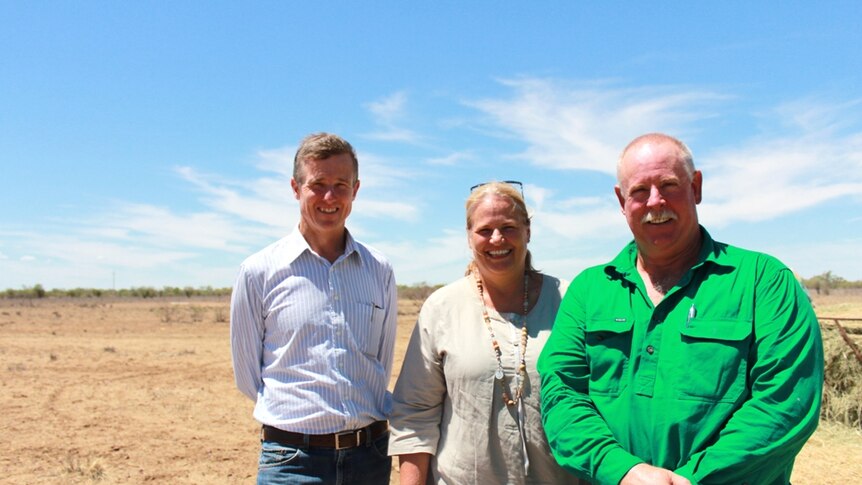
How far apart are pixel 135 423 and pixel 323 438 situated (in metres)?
7.40

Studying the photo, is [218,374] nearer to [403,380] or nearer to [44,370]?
[44,370]

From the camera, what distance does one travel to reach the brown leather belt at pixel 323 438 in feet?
9.75

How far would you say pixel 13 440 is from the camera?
8.44 m

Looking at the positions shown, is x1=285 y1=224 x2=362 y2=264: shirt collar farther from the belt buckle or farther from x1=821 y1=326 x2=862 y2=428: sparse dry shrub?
x1=821 y1=326 x2=862 y2=428: sparse dry shrub

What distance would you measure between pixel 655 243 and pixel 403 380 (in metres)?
1.20

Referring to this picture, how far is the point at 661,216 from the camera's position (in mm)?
2301

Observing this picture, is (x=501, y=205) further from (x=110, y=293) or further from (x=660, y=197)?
(x=110, y=293)

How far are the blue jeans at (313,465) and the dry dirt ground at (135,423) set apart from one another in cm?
442

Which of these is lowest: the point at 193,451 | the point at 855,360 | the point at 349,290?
the point at 193,451

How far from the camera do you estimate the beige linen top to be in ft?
8.71

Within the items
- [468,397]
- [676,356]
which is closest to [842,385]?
[468,397]

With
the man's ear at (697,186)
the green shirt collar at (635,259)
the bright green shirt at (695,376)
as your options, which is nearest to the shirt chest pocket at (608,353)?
the bright green shirt at (695,376)

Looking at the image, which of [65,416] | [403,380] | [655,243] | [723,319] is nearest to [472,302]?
[403,380]

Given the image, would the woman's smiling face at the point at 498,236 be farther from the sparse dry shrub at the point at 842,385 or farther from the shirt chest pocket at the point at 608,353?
the sparse dry shrub at the point at 842,385
